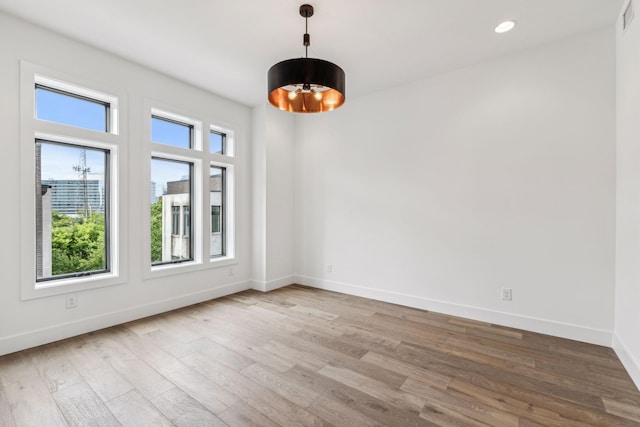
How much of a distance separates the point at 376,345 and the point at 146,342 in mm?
2200

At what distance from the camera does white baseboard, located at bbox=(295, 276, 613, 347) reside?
2812mm

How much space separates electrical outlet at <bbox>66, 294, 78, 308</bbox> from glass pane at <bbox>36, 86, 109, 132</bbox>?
68.1 inches

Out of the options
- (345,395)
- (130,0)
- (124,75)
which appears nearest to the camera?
(345,395)

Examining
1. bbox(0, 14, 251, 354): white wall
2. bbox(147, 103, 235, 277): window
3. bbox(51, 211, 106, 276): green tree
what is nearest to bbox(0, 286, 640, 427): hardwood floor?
bbox(0, 14, 251, 354): white wall

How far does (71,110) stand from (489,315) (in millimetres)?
5033

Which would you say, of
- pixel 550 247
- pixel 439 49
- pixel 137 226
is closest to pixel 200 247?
pixel 137 226

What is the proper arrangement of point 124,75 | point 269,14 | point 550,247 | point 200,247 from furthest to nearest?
point 200,247
point 124,75
point 550,247
point 269,14

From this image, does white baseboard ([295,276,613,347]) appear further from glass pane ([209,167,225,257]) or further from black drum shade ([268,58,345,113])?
black drum shade ([268,58,345,113])

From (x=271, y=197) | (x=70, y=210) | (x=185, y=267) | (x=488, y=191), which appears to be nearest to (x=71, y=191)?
(x=70, y=210)

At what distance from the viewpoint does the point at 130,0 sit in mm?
2387

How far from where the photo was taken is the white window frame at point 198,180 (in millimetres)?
3500

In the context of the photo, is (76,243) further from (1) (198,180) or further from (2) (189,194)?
(1) (198,180)

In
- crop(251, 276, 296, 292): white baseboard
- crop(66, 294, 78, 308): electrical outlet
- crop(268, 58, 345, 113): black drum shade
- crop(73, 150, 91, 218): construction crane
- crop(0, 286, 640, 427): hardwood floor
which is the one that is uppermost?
crop(268, 58, 345, 113): black drum shade

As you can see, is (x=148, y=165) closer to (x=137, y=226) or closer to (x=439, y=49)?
(x=137, y=226)
